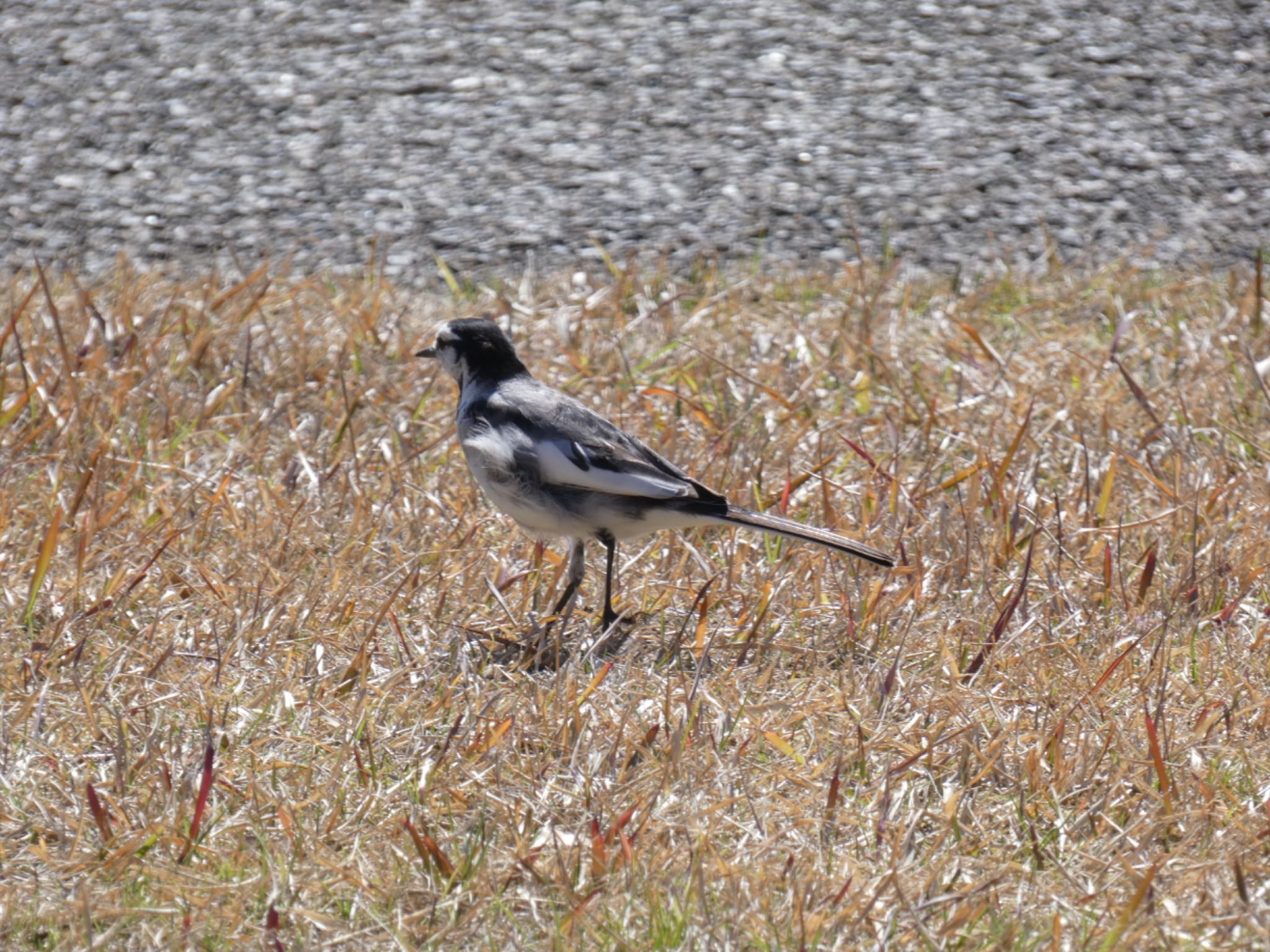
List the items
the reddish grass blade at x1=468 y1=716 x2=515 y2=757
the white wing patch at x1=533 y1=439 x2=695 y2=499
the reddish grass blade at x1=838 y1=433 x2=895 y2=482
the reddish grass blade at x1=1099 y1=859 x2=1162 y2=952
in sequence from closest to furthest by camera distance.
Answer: the reddish grass blade at x1=1099 y1=859 x2=1162 y2=952 < the reddish grass blade at x1=468 y1=716 x2=515 y2=757 < the white wing patch at x1=533 y1=439 x2=695 y2=499 < the reddish grass blade at x1=838 y1=433 x2=895 y2=482

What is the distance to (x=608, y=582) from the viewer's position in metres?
4.38

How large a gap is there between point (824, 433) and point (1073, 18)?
4.74 m

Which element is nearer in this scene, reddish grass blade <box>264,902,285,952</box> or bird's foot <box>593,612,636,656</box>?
reddish grass blade <box>264,902,285,952</box>

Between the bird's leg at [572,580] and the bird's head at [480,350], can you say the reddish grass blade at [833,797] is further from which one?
the bird's head at [480,350]

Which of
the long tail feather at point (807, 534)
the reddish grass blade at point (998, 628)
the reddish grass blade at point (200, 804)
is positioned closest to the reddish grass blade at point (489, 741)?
the reddish grass blade at point (200, 804)

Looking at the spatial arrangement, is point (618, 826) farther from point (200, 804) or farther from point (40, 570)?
point (40, 570)

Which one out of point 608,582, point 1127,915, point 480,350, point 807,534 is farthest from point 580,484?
point 1127,915

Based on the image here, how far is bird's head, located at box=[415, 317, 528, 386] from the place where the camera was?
16.2ft

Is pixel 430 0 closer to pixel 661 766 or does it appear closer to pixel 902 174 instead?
pixel 902 174

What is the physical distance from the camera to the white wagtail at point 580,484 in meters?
4.30

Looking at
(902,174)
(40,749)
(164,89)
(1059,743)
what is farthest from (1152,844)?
(164,89)

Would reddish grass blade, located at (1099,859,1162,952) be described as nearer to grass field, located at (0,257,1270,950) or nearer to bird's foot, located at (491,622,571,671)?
grass field, located at (0,257,1270,950)

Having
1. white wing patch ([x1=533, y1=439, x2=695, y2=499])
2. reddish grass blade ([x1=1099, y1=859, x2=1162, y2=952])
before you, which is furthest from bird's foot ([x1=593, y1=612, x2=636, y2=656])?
reddish grass blade ([x1=1099, y1=859, x2=1162, y2=952])

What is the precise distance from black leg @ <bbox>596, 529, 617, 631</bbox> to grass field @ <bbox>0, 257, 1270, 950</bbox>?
117 mm
